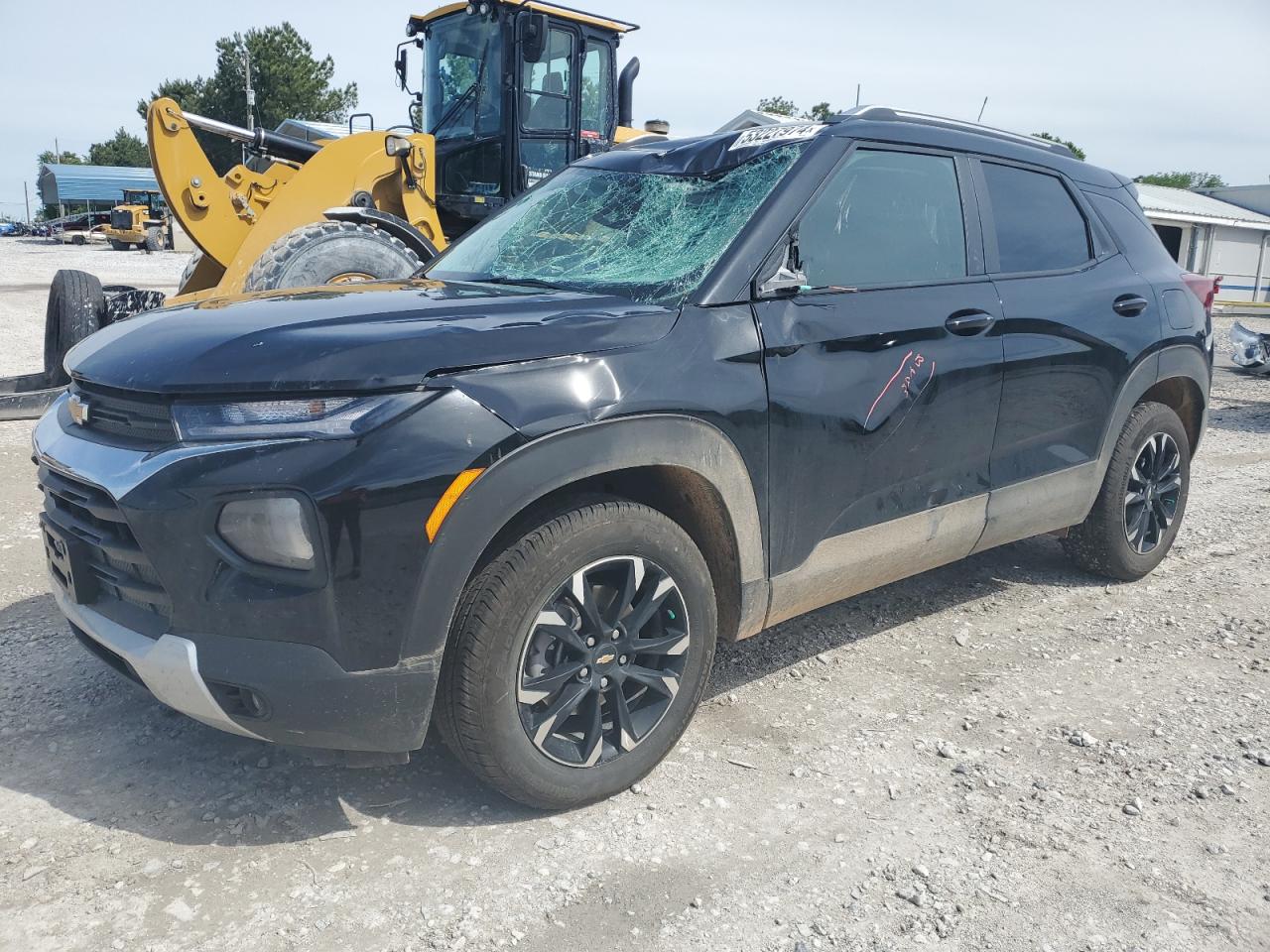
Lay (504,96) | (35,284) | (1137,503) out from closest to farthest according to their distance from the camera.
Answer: (1137,503), (504,96), (35,284)

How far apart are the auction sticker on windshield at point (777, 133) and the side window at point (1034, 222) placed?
2.92 ft

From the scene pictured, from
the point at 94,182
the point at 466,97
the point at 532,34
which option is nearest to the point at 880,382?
the point at 532,34

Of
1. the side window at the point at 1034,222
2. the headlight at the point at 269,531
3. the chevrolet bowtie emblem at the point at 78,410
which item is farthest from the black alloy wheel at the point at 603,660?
the side window at the point at 1034,222

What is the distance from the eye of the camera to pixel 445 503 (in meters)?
2.40

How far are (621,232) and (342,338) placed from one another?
4.37ft

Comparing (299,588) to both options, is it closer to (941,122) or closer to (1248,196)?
(941,122)

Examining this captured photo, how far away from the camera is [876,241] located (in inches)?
137

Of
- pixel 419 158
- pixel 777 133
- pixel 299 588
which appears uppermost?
pixel 419 158


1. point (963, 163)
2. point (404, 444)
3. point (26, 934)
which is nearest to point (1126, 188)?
point (963, 163)

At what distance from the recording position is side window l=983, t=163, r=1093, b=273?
3.94m

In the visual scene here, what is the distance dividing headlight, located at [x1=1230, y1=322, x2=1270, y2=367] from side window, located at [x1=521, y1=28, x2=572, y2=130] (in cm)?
990

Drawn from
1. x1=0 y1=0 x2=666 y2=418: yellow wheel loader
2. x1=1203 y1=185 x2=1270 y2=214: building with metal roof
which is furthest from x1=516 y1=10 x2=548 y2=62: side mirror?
x1=1203 y1=185 x2=1270 y2=214: building with metal roof

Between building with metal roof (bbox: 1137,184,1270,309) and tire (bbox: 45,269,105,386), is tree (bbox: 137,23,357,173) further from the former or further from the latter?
tire (bbox: 45,269,105,386)

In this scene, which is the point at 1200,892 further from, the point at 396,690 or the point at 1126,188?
the point at 1126,188
